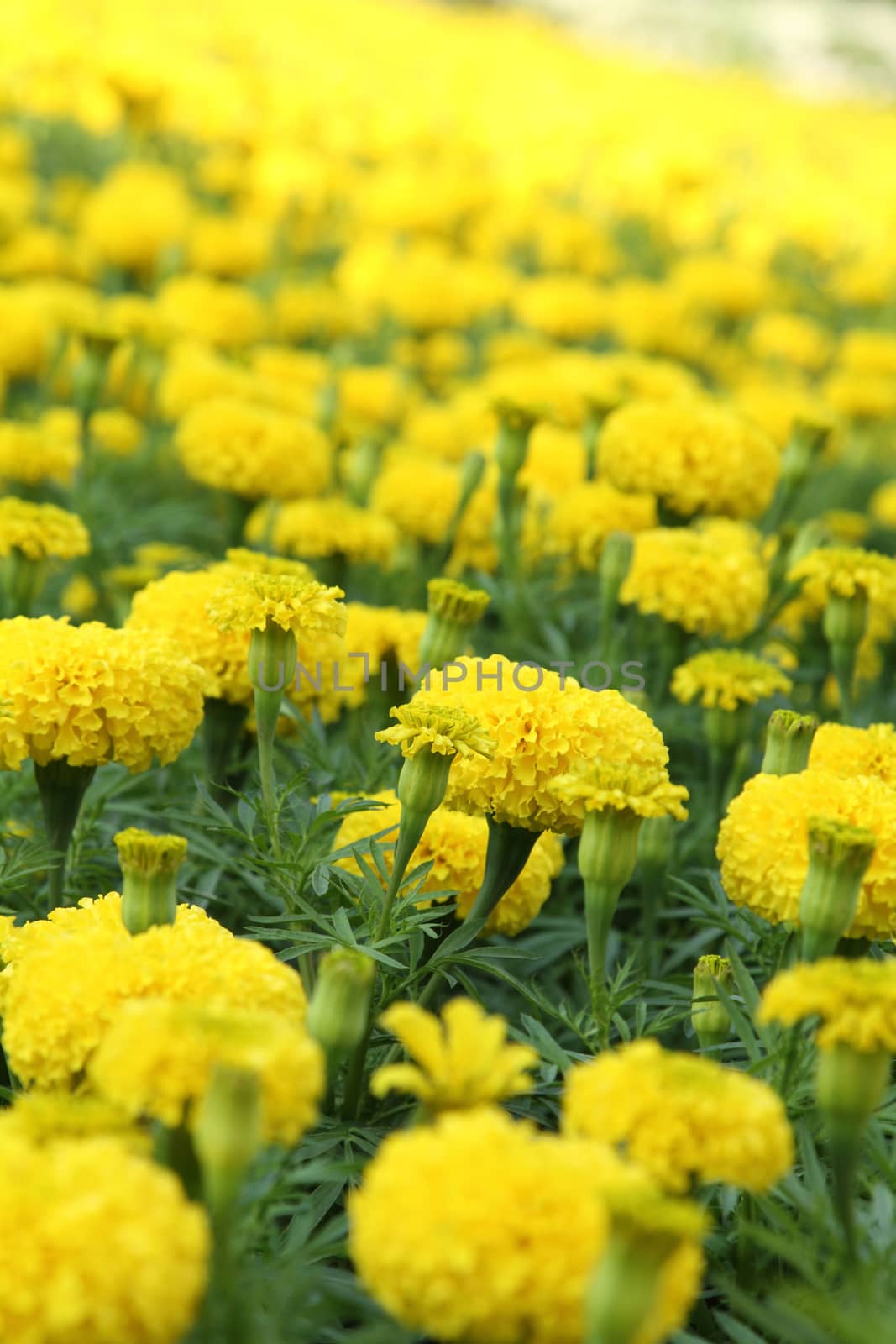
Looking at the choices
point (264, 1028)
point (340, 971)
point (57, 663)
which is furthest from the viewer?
point (57, 663)

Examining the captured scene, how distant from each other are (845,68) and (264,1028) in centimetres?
1646

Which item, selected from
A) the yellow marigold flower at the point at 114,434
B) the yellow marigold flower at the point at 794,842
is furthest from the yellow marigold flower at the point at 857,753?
the yellow marigold flower at the point at 114,434

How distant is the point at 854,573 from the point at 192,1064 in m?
1.56

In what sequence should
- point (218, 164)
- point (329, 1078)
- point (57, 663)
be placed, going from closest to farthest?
point (329, 1078), point (57, 663), point (218, 164)

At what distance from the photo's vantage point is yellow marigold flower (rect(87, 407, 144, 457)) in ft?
13.1

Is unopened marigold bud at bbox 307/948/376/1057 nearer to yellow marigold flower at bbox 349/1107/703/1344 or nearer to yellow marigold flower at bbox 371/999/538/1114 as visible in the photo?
yellow marigold flower at bbox 371/999/538/1114

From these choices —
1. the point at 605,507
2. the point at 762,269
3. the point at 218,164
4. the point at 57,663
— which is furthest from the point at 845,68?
the point at 57,663

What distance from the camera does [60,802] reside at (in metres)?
1.99

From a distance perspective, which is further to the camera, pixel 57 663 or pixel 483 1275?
pixel 57 663

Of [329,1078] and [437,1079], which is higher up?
[437,1079]

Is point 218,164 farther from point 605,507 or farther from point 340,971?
point 340,971

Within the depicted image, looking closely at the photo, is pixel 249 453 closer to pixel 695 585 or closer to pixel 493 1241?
pixel 695 585

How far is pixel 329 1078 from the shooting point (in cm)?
163

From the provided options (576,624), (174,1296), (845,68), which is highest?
(845,68)
